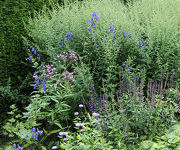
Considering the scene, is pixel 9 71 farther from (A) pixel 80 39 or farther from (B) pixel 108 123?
(B) pixel 108 123

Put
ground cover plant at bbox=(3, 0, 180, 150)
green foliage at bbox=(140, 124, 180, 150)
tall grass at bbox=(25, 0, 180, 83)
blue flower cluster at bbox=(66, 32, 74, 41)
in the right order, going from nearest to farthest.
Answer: green foliage at bbox=(140, 124, 180, 150) → ground cover plant at bbox=(3, 0, 180, 150) → tall grass at bbox=(25, 0, 180, 83) → blue flower cluster at bbox=(66, 32, 74, 41)

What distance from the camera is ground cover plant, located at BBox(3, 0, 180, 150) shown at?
2.87 meters

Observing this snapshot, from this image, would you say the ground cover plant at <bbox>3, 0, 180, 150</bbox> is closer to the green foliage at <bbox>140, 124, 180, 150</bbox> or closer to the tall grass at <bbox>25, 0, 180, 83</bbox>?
the tall grass at <bbox>25, 0, 180, 83</bbox>

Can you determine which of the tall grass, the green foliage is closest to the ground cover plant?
the tall grass

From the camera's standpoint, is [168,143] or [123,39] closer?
[168,143]

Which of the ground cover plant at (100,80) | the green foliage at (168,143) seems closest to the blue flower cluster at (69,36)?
the ground cover plant at (100,80)

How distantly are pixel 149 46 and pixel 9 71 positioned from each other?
270cm

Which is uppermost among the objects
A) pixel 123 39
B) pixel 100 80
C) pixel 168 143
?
pixel 123 39

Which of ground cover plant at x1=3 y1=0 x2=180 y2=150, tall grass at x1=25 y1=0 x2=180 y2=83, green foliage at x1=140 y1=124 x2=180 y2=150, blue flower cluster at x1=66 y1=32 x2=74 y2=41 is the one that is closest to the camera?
green foliage at x1=140 y1=124 x2=180 y2=150

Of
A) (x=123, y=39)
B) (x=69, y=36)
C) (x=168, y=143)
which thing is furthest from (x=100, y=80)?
(x=168, y=143)

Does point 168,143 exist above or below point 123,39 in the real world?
below

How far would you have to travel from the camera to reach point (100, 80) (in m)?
3.79

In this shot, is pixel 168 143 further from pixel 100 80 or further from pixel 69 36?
pixel 69 36

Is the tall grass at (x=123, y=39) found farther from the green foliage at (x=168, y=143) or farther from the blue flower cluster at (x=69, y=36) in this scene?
the green foliage at (x=168, y=143)
